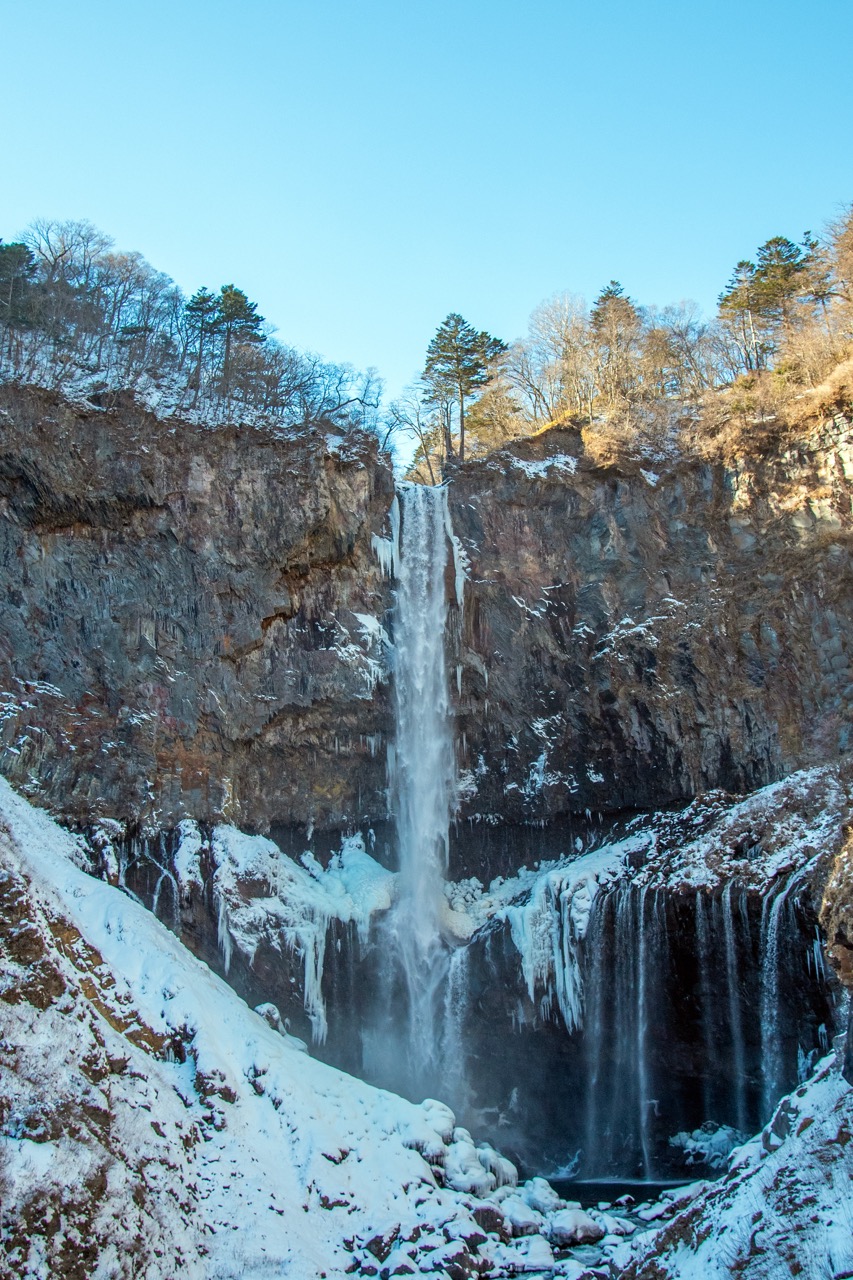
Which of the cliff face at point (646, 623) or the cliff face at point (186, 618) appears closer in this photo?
the cliff face at point (186, 618)

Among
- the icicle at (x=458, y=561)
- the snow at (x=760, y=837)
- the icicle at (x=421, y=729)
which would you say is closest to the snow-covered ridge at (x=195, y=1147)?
the icicle at (x=421, y=729)

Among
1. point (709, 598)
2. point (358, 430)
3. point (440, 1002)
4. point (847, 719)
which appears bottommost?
point (440, 1002)

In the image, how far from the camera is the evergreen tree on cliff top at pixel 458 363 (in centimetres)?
3803

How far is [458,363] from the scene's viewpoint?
125 ft

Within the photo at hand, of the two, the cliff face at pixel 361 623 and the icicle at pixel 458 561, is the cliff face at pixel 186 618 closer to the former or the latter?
the cliff face at pixel 361 623

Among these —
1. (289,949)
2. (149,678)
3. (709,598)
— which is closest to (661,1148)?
(289,949)

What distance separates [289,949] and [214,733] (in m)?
6.01

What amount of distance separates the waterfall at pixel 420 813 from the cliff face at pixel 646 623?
0.80m

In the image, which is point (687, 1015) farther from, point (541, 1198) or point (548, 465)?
point (548, 465)

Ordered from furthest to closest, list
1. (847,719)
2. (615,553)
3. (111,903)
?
(615,553)
(847,719)
(111,903)

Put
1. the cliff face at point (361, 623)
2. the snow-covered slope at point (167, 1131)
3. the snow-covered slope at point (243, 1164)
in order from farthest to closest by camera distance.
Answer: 1. the cliff face at point (361, 623)
2. the snow-covered slope at point (167, 1131)
3. the snow-covered slope at point (243, 1164)

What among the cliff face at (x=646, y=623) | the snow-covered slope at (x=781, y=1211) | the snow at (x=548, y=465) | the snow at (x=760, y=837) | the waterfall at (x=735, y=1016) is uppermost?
the snow at (x=548, y=465)

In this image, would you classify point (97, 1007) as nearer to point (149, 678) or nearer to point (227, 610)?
point (149, 678)

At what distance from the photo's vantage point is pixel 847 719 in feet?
78.1
